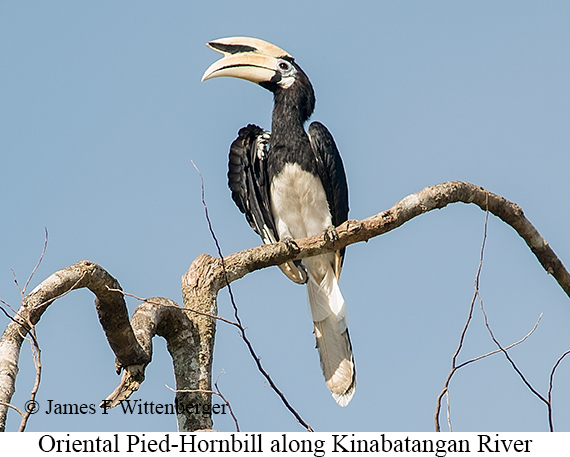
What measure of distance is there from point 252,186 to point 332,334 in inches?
45.4

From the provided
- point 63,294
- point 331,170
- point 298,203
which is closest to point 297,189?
point 298,203

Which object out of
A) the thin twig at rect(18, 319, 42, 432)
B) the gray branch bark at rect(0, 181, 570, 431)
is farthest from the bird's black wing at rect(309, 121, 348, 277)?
the thin twig at rect(18, 319, 42, 432)

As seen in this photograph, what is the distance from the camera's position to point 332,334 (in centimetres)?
500

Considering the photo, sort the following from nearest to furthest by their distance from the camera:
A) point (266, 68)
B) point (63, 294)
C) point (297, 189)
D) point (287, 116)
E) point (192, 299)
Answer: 1. point (63, 294)
2. point (192, 299)
3. point (297, 189)
4. point (287, 116)
5. point (266, 68)

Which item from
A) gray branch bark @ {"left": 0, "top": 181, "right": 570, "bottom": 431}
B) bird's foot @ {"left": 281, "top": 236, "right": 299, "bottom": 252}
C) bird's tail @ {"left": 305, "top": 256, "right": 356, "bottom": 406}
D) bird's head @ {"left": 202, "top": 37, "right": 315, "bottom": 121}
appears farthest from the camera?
bird's head @ {"left": 202, "top": 37, "right": 315, "bottom": 121}

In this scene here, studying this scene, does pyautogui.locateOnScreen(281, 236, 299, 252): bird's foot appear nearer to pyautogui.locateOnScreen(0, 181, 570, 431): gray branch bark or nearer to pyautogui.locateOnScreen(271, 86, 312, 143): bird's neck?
pyautogui.locateOnScreen(0, 181, 570, 431): gray branch bark

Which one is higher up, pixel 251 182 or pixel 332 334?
pixel 251 182

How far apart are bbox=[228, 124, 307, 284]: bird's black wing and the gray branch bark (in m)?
1.28

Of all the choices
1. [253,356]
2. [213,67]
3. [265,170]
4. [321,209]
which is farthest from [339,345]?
[253,356]

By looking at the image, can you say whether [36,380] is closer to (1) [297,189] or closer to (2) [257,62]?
(1) [297,189]

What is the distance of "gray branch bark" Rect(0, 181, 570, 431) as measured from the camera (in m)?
2.80

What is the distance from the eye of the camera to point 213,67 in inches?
215

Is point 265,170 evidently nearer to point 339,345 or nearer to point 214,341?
point 339,345

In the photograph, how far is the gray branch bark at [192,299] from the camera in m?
2.80
